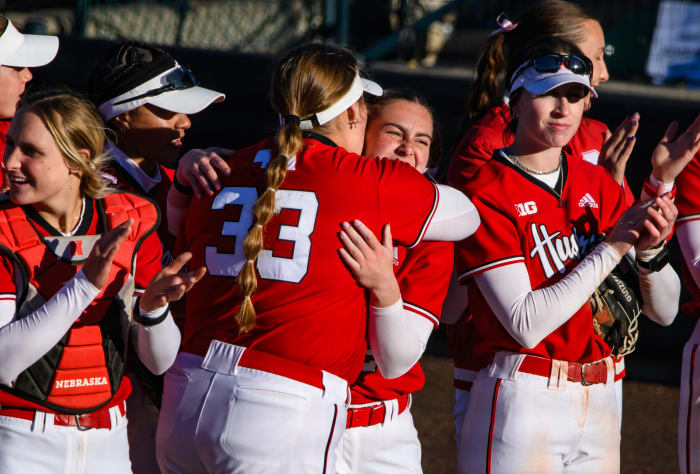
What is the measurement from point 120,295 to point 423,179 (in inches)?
33.9

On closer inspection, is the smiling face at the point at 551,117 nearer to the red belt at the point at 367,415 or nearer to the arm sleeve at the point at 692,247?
the arm sleeve at the point at 692,247

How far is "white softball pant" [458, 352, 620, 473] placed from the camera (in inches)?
103

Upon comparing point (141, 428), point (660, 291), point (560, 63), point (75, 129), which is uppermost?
point (560, 63)

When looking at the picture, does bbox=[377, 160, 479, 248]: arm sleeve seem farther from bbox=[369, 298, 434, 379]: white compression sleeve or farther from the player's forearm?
the player's forearm

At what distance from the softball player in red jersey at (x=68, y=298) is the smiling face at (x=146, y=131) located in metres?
0.45

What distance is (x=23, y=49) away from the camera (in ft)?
10.1

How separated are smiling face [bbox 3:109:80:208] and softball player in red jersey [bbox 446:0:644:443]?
1131 mm

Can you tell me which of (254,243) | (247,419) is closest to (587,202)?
(254,243)

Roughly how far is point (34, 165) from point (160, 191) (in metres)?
0.64

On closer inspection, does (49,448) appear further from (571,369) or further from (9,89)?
(571,369)

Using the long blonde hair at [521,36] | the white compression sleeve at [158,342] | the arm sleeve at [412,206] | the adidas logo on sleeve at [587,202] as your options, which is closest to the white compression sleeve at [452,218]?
the arm sleeve at [412,206]

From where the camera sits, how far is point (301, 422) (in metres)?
2.14

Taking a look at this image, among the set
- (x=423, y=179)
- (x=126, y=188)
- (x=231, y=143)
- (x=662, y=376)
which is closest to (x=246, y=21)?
(x=231, y=143)

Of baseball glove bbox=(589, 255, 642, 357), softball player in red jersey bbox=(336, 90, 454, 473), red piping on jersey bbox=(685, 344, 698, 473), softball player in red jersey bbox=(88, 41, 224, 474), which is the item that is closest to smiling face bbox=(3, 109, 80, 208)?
softball player in red jersey bbox=(88, 41, 224, 474)
